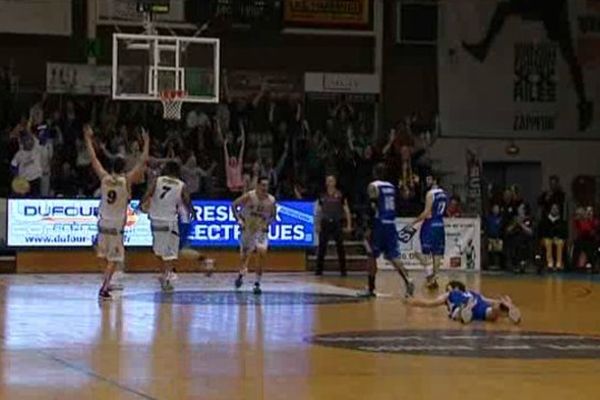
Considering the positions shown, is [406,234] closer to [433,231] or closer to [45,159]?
[433,231]

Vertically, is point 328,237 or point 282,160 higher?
point 282,160

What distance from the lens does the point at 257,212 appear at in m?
23.3

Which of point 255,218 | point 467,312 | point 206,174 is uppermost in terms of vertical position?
point 206,174

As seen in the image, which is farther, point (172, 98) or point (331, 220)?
point (331, 220)

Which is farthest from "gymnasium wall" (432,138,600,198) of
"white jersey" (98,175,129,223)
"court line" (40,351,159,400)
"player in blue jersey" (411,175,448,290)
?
"court line" (40,351,159,400)

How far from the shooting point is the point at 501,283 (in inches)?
1060

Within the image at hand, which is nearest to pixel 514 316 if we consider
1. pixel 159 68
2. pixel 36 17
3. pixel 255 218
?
pixel 255 218

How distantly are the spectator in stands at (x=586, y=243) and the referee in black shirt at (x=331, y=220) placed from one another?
7.04 meters

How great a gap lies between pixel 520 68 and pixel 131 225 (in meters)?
15.4

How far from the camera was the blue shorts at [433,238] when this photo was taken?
2436cm

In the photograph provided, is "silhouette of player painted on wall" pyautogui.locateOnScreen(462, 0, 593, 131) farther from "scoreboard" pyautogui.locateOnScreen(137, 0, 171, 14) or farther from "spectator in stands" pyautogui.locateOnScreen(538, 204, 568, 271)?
"scoreboard" pyautogui.locateOnScreen(137, 0, 171, 14)

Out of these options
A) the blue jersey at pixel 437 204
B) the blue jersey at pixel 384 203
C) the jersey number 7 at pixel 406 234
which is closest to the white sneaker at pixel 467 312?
the blue jersey at pixel 384 203

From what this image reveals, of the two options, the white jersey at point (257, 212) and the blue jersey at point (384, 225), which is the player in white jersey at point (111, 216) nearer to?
the white jersey at point (257, 212)

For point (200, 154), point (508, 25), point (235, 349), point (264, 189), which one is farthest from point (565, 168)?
point (235, 349)
